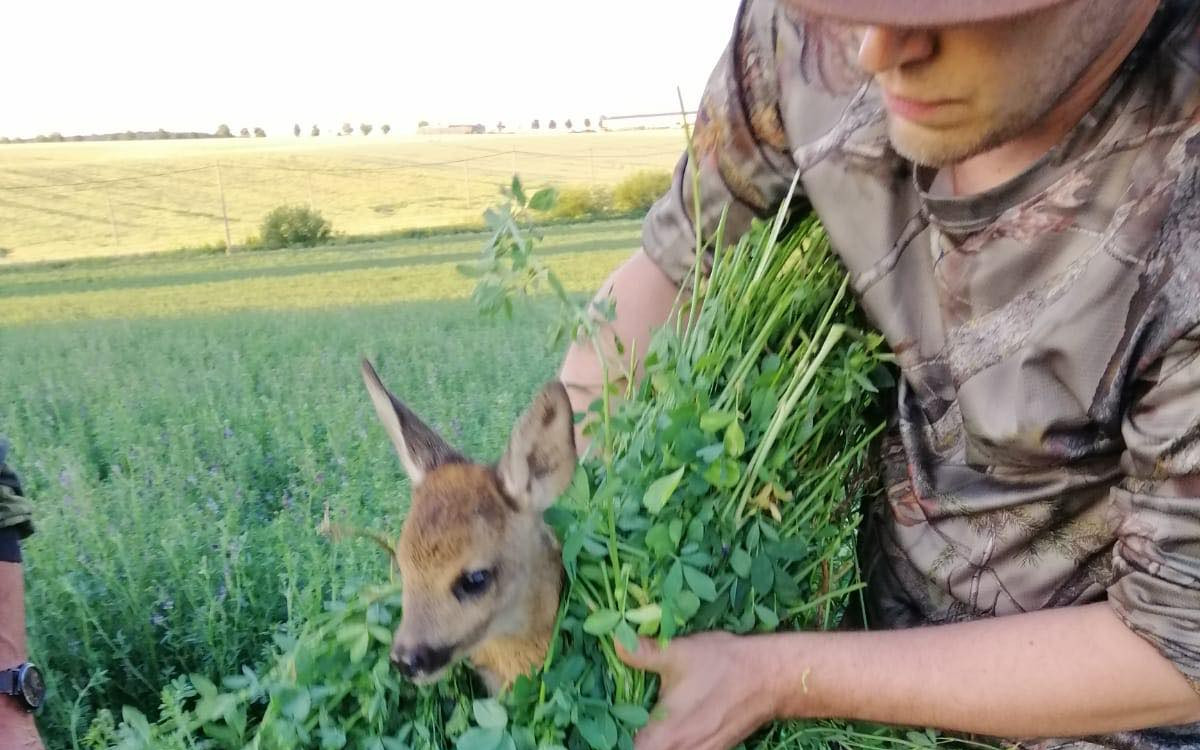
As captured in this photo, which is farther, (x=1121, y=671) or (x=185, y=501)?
(x=185, y=501)

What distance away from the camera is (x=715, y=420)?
81 cm

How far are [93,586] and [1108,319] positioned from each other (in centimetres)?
157

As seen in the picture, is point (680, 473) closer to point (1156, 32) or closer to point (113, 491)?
point (1156, 32)

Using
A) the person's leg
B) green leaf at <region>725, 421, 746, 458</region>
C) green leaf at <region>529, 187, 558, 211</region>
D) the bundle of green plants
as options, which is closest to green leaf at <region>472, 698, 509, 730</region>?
the bundle of green plants

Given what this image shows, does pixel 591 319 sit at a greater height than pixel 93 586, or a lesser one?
greater

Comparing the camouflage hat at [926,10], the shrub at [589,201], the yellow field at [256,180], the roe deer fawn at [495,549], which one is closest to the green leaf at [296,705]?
the roe deer fawn at [495,549]

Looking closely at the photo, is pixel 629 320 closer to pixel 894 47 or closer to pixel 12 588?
pixel 894 47

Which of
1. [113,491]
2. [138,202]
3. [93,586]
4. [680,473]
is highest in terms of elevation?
[138,202]

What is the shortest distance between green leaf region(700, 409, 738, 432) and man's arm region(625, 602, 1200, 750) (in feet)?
0.68

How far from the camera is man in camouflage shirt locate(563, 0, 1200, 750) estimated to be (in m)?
0.71

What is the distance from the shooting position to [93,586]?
149 centimetres

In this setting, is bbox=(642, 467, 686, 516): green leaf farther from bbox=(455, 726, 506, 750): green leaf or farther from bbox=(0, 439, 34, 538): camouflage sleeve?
bbox=(0, 439, 34, 538): camouflage sleeve

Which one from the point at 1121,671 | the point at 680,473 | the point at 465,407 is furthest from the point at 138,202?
the point at 1121,671

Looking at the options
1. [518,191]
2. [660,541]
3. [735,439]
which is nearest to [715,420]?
[735,439]
